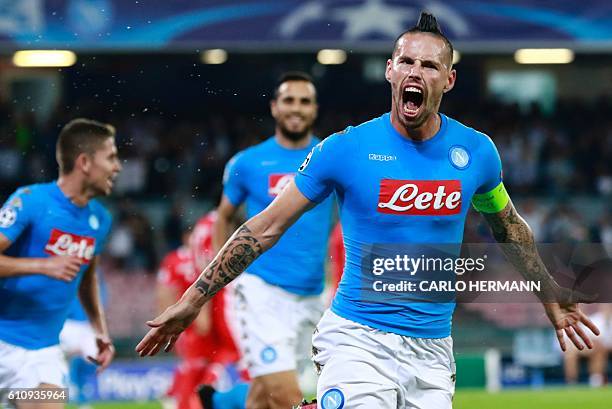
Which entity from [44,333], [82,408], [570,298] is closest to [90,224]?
[44,333]

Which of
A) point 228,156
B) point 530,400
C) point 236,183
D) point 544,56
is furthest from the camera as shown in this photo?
point 544,56

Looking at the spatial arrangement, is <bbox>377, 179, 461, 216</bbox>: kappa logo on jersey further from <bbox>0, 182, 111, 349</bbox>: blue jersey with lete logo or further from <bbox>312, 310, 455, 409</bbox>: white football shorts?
<bbox>0, 182, 111, 349</bbox>: blue jersey with lete logo

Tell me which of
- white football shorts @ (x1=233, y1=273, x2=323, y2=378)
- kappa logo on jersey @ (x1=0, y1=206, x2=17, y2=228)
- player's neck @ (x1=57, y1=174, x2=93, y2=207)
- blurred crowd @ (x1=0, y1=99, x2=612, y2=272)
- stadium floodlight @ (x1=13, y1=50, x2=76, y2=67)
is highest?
stadium floodlight @ (x1=13, y1=50, x2=76, y2=67)

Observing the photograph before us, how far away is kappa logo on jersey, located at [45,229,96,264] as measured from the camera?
6277 millimetres

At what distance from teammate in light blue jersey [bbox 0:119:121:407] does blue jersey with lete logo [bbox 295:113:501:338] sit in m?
1.84

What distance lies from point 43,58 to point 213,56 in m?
2.71

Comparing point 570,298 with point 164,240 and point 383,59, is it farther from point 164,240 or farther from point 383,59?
point 383,59

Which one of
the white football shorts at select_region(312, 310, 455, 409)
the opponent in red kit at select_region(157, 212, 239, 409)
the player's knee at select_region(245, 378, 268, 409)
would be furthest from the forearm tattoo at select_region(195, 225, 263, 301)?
the opponent in red kit at select_region(157, 212, 239, 409)

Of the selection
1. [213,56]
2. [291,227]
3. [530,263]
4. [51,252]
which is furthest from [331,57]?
[530,263]

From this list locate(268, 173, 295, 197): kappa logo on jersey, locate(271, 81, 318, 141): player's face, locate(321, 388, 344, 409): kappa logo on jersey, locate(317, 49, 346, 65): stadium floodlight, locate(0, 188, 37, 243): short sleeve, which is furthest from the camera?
locate(317, 49, 346, 65): stadium floodlight

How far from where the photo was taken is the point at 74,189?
6496mm

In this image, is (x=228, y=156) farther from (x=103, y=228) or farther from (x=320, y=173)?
(x=320, y=173)

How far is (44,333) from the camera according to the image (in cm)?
624

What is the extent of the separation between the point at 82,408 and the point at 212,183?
6029 mm
